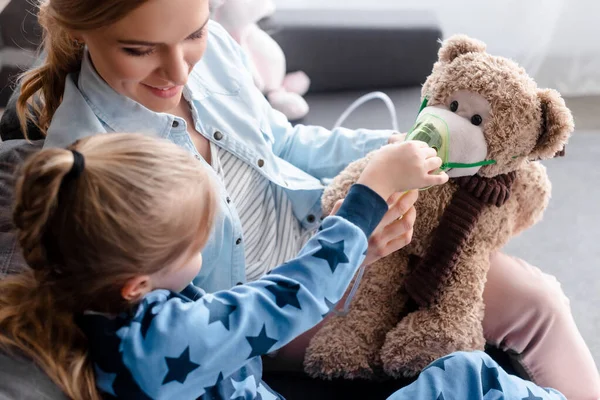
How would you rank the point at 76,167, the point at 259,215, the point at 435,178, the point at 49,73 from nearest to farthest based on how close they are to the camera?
the point at 76,167 → the point at 435,178 → the point at 49,73 → the point at 259,215

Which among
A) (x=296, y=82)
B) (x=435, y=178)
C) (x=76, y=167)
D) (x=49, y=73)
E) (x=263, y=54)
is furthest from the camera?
(x=296, y=82)

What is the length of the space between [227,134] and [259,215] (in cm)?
14

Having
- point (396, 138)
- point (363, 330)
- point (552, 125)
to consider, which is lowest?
point (363, 330)

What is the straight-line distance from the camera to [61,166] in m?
0.66

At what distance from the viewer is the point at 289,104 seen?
150 centimetres

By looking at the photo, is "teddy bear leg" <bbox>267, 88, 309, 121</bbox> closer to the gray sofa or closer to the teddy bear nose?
the gray sofa

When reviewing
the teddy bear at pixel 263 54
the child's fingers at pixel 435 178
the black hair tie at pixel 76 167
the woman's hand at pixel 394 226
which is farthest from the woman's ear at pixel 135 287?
the teddy bear at pixel 263 54

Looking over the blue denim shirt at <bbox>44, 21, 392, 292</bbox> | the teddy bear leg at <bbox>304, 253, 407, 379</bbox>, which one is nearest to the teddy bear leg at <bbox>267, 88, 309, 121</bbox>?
the blue denim shirt at <bbox>44, 21, 392, 292</bbox>

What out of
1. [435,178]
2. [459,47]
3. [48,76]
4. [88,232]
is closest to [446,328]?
[435,178]

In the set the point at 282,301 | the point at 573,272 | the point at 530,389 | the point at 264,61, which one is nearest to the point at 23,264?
the point at 282,301

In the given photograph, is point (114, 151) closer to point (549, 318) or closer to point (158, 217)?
point (158, 217)

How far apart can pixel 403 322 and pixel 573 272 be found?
21.9 inches

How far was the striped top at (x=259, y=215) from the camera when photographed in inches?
40.4

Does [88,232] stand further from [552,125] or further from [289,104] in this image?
[289,104]
